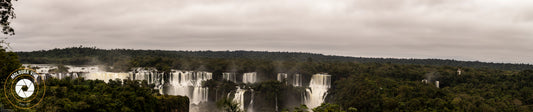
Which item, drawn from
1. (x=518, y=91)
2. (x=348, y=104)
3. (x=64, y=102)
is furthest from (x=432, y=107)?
(x=64, y=102)

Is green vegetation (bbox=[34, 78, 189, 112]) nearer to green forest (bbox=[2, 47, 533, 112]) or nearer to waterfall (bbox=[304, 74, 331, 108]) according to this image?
green forest (bbox=[2, 47, 533, 112])

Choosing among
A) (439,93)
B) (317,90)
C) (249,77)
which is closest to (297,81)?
(317,90)

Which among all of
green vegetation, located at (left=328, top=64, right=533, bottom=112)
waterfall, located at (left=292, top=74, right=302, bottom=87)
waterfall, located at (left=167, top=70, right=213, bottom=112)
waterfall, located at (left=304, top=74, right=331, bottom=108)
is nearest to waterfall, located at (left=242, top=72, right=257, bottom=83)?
waterfall, located at (left=167, top=70, right=213, bottom=112)

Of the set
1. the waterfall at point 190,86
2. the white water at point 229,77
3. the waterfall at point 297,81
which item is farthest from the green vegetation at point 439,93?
the waterfall at point 190,86

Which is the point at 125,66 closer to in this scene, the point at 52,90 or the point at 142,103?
the point at 142,103

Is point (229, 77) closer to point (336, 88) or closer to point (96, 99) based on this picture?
point (336, 88)

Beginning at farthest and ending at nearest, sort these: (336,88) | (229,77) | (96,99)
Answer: (336,88) → (229,77) → (96,99)

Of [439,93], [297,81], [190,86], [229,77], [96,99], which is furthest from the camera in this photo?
[297,81]
